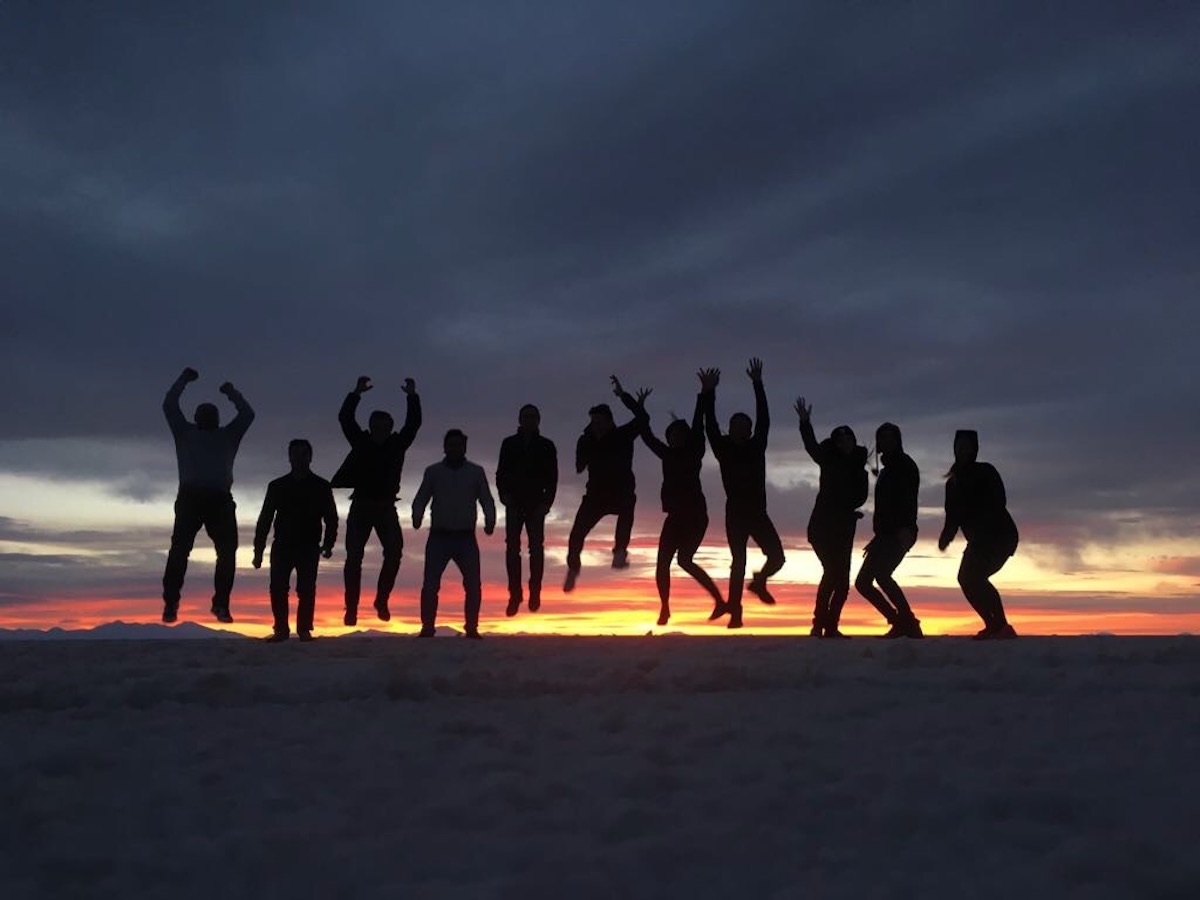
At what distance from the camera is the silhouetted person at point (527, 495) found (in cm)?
1241

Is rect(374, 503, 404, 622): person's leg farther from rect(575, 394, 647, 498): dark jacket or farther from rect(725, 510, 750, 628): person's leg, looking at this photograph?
Answer: rect(725, 510, 750, 628): person's leg

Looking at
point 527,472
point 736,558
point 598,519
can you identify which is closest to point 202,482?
point 527,472

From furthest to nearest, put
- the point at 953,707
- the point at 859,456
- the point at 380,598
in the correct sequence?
the point at 380,598 < the point at 859,456 < the point at 953,707

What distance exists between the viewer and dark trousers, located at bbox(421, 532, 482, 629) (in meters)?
10.9

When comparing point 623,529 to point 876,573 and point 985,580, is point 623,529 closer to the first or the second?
point 876,573

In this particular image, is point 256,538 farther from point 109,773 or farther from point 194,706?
point 109,773

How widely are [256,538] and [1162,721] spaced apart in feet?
27.7

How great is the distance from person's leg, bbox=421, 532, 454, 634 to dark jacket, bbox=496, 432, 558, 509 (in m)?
1.47

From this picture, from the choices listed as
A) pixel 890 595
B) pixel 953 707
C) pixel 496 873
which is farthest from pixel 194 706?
pixel 890 595

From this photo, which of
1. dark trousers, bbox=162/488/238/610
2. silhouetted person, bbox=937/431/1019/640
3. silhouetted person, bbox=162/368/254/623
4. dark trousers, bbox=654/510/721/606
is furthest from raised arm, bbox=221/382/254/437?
silhouetted person, bbox=937/431/1019/640

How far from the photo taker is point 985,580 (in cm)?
1069

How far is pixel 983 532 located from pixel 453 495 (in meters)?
5.11

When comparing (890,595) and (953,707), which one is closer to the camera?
(953,707)

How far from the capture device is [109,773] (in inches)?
136
